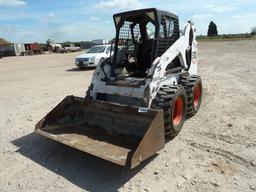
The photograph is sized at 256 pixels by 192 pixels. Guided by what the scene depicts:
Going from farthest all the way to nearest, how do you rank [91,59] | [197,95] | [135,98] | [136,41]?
[91,59] < [197,95] < [136,41] < [135,98]

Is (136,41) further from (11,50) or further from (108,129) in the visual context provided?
(11,50)

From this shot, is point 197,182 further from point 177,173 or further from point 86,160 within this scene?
point 86,160

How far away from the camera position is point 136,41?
7137 millimetres

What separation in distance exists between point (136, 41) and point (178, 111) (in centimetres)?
210

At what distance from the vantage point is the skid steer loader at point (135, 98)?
4.77 m

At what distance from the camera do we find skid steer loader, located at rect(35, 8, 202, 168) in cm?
477

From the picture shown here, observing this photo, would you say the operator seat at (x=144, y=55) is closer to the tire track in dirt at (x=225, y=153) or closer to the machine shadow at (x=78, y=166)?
the tire track in dirt at (x=225, y=153)

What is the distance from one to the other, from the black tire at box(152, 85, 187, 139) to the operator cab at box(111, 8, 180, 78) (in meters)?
1.01

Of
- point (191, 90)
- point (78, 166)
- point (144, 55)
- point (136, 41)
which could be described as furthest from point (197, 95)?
point (78, 166)

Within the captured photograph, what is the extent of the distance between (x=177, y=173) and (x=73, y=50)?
46076mm

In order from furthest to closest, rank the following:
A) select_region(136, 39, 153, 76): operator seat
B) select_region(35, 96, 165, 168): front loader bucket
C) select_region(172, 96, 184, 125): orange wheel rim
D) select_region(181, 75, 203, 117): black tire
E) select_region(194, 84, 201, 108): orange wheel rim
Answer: select_region(194, 84, 201, 108): orange wheel rim < select_region(136, 39, 153, 76): operator seat < select_region(181, 75, 203, 117): black tire < select_region(172, 96, 184, 125): orange wheel rim < select_region(35, 96, 165, 168): front loader bucket

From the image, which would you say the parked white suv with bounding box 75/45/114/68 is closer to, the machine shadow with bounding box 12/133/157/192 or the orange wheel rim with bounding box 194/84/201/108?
the orange wheel rim with bounding box 194/84/201/108

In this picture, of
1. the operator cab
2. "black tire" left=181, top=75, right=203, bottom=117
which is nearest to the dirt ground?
"black tire" left=181, top=75, right=203, bottom=117

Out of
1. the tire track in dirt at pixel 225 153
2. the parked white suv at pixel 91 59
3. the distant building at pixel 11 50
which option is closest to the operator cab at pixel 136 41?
the tire track in dirt at pixel 225 153
